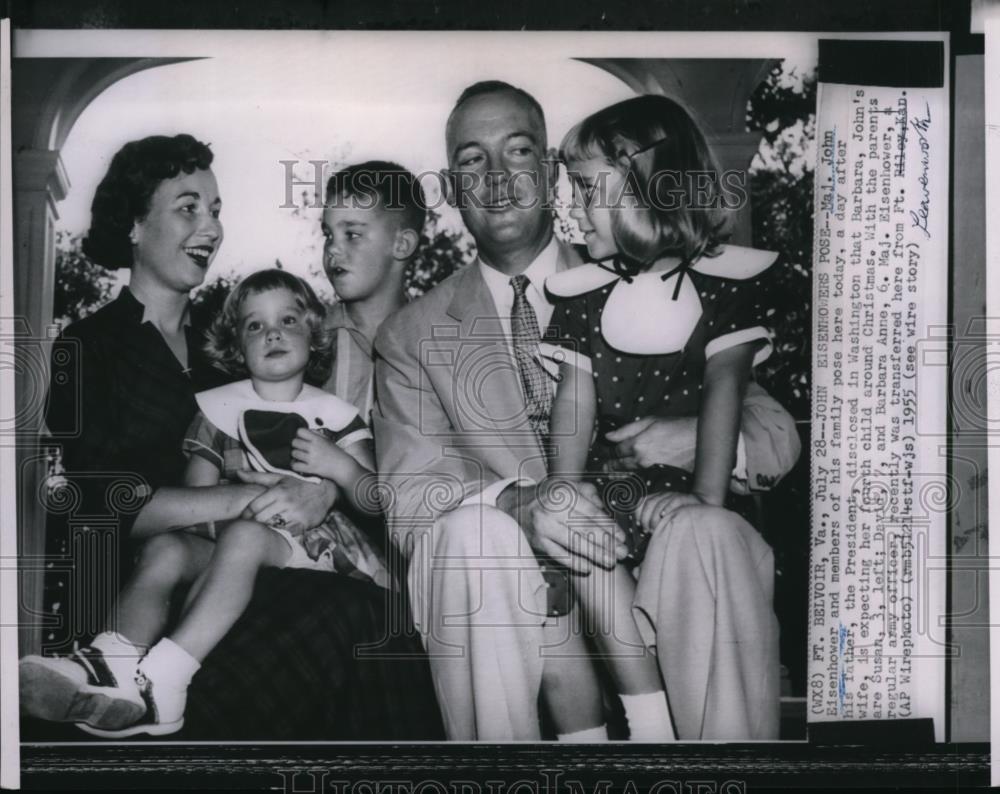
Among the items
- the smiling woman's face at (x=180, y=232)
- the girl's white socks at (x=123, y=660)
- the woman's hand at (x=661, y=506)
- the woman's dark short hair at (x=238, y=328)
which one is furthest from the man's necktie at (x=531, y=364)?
the girl's white socks at (x=123, y=660)

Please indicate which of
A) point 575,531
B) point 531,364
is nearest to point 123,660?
point 575,531

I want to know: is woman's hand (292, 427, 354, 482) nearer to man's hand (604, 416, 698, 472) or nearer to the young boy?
the young boy

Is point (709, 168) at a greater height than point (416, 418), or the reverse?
point (709, 168)

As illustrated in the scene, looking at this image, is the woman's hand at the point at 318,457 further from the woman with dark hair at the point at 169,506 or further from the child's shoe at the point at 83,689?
the child's shoe at the point at 83,689

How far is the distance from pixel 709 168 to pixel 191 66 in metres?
1.56

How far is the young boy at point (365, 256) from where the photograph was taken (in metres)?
3.19

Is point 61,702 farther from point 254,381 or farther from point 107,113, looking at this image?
point 107,113

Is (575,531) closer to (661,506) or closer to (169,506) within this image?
(661,506)

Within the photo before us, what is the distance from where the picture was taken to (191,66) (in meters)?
3.18

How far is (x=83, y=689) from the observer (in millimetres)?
3176

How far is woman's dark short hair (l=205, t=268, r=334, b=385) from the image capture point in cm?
319

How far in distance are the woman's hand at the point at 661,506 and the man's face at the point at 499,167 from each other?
0.85 metres

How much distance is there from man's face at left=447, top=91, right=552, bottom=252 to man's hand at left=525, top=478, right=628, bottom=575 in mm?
781

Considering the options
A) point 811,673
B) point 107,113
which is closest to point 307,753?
point 811,673
